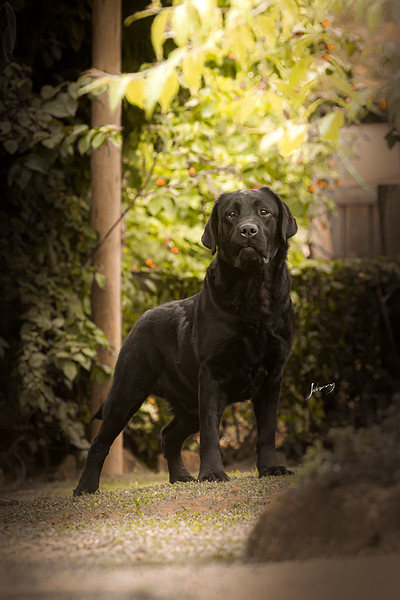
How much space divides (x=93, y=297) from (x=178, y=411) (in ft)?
6.36

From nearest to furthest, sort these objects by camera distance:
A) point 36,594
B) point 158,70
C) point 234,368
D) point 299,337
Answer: point 36,594
point 158,70
point 234,368
point 299,337

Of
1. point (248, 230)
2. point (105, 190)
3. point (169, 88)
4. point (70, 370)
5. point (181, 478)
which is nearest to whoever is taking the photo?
point (169, 88)

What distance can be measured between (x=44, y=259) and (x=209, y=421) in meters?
2.84

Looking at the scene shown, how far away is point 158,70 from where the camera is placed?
8.45 feet

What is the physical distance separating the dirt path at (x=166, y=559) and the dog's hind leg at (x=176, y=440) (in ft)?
3.67

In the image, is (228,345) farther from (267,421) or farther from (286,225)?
(286,225)

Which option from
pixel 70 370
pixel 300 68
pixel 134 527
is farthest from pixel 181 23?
pixel 70 370

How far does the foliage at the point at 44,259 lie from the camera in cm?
571

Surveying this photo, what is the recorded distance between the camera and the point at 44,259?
6.21 m

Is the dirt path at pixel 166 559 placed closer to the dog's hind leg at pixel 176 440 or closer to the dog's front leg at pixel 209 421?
the dog's front leg at pixel 209 421

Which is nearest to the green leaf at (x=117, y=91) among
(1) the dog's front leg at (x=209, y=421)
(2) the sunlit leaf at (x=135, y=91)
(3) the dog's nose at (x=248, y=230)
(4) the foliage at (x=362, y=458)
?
(2) the sunlit leaf at (x=135, y=91)

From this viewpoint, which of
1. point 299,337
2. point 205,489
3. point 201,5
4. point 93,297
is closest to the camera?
point 201,5

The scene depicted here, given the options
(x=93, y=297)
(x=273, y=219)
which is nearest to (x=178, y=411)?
(x=273, y=219)

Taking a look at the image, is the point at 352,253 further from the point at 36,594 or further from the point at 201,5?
the point at 36,594
